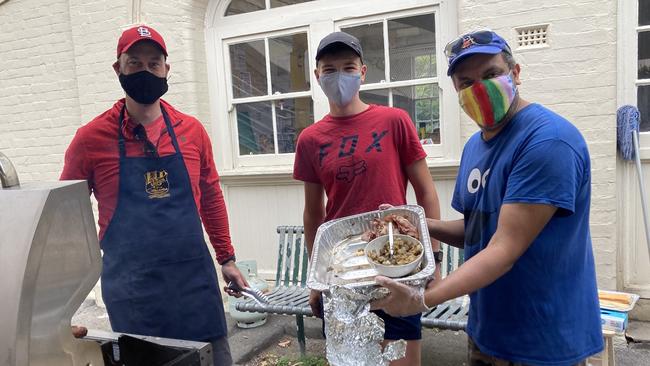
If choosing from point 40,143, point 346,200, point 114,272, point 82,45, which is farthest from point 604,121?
point 40,143

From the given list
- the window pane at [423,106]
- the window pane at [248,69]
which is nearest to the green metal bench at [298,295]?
the window pane at [423,106]

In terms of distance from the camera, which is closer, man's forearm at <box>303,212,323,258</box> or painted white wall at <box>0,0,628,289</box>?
man's forearm at <box>303,212,323,258</box>

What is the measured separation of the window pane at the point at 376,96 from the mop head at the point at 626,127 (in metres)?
1.79

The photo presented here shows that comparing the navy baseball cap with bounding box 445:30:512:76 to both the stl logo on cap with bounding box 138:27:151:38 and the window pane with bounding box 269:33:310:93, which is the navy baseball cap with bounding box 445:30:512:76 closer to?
the stl logo on cap with bounding box 138:27:151:38

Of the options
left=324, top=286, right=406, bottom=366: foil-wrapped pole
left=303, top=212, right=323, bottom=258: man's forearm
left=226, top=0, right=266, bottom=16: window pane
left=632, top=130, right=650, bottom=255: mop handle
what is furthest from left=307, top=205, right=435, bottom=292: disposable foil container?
left=226, top=0, right=266, bottom=16: window pane

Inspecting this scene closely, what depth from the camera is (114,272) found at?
6.73 ft

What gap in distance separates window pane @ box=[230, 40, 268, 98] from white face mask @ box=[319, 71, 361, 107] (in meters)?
2.51

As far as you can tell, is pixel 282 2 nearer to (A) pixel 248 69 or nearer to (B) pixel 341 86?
(A) pixel 248 69

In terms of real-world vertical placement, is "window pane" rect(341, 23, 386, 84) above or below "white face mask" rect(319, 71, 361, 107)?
above

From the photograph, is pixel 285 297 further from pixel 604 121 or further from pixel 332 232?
pixel 604 121

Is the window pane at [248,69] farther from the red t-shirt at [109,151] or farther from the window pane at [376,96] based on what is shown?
the red t-shirt at [109,151]

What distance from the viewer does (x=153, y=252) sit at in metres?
2.05

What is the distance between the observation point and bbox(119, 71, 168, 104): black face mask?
214cm

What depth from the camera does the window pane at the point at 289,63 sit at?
14.6 feet
